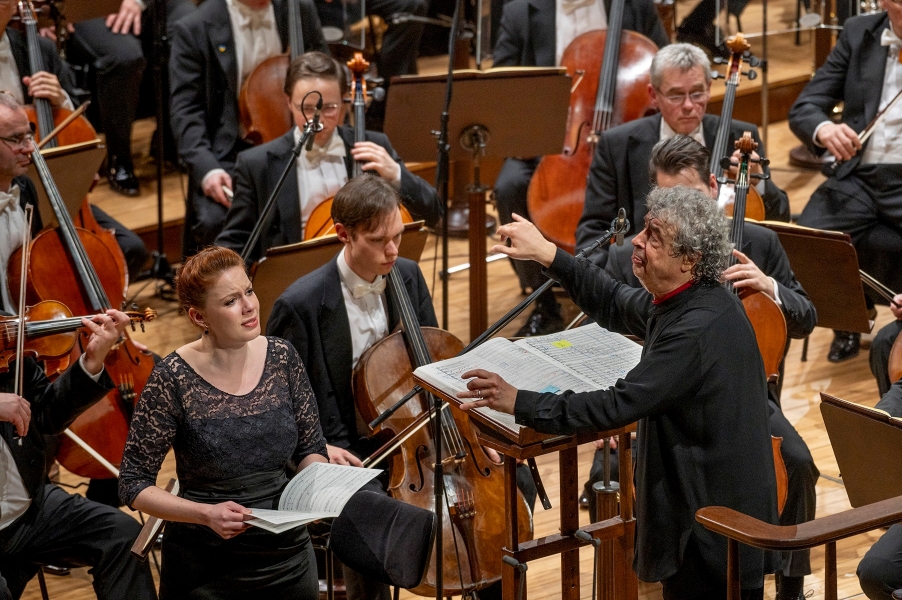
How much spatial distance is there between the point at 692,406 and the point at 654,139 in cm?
179

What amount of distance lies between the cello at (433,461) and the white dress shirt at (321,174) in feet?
3.02

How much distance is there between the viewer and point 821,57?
20.6 ft

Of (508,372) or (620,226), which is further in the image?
(620,226)

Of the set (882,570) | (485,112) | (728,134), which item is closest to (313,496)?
(882,570)

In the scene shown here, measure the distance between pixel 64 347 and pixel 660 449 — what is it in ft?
5.26

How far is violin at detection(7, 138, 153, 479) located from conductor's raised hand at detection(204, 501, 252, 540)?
967 millimetres

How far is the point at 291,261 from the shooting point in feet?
10.9

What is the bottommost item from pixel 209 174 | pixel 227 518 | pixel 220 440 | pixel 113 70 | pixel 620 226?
pixel 227 518

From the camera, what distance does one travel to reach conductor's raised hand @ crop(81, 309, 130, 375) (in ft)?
8.74

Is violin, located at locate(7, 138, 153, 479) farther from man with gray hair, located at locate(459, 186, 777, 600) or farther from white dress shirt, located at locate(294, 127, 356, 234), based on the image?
man with gray hair, located at locate(459, 186, 777, 600)

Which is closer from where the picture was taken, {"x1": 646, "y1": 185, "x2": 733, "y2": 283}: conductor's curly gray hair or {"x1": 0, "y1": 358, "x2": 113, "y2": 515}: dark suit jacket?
{"x1": 646, "y1": 185, "x2": 733, "y2": 283}: conductor's curly gray hair

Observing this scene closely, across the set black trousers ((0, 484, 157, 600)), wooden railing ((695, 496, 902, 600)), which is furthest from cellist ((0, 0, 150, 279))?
wooden railing ((695, 496, 902, 600))

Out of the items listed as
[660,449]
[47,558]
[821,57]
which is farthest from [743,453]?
[821,57]

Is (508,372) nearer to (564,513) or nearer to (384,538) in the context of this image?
(564,513)
